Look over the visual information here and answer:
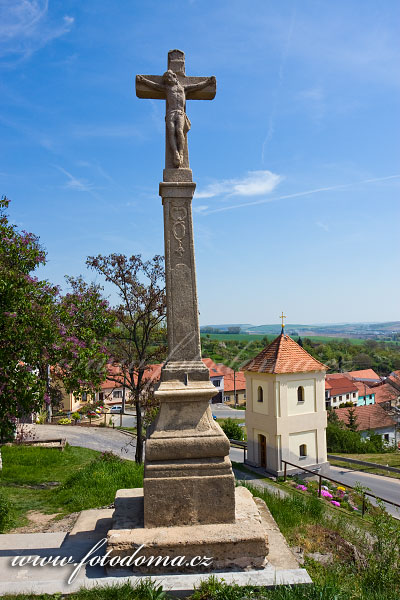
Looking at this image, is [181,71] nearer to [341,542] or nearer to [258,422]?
[341,542]

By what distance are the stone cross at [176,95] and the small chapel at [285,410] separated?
58.3 feet

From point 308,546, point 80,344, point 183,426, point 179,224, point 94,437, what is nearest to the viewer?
point 183,426

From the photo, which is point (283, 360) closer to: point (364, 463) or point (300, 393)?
point (300, 393)

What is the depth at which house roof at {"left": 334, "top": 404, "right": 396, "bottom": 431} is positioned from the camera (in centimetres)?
4556

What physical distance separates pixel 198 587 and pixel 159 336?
11.4 metres

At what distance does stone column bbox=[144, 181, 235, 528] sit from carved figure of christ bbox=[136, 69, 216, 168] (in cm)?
55

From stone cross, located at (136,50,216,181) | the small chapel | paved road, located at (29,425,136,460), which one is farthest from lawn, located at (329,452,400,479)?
stone cross, located at (136,50,216,181)

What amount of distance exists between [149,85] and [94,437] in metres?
22.5

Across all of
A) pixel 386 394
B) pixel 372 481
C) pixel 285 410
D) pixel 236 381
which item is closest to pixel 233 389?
pixel 236 381

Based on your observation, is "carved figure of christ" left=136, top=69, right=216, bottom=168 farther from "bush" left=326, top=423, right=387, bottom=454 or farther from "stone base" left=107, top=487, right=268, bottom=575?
"bush" left=326, top=423, right=387, bottom=454

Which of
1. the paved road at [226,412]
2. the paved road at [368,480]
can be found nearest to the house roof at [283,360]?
the paved road at [368,480]

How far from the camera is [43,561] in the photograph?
4199mm

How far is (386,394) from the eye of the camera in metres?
62.2

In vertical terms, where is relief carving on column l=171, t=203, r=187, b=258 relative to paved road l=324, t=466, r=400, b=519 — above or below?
above
